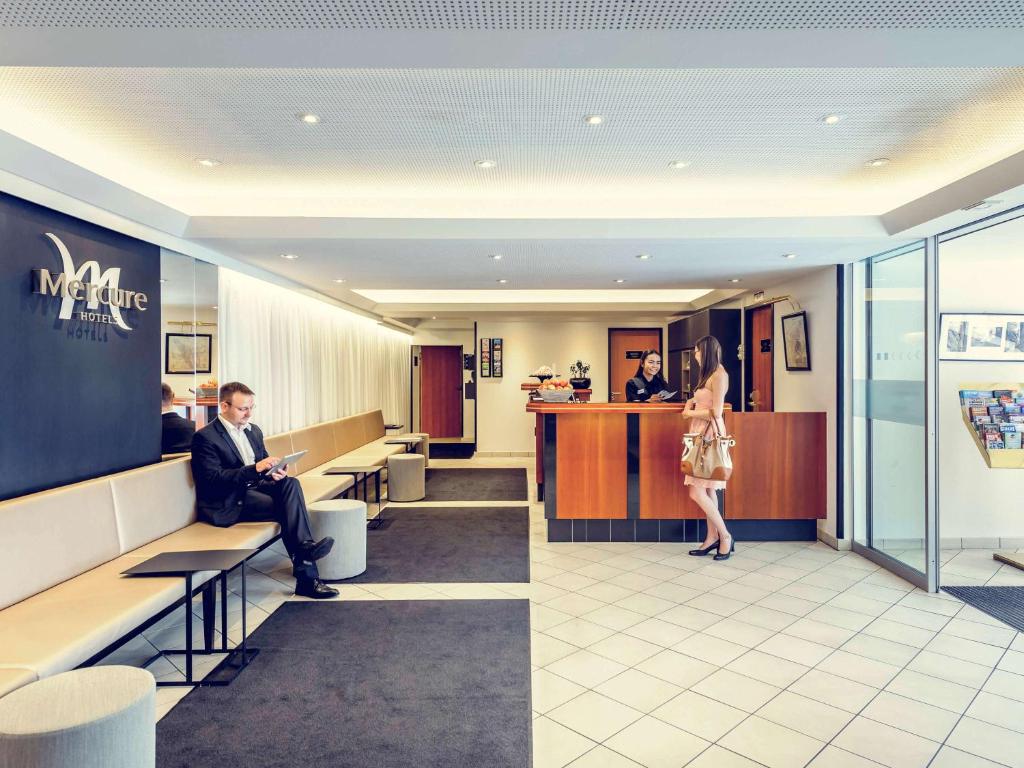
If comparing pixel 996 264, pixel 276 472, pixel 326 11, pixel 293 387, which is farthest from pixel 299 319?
pixel 996 264

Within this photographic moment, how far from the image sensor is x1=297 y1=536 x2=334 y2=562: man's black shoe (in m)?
4.34

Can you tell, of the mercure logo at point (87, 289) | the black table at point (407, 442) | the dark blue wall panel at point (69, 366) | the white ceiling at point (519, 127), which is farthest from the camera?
the black table at point (407, 442)

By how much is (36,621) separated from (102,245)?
2.34 m

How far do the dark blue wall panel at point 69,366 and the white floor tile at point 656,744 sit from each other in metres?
3.30

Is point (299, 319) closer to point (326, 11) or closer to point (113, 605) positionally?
point (113, 605)

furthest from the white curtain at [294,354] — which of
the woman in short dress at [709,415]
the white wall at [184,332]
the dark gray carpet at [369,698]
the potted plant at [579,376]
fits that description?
the woman in short dress at [709,415]

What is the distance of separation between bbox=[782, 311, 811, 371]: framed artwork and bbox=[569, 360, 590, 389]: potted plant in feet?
9.36

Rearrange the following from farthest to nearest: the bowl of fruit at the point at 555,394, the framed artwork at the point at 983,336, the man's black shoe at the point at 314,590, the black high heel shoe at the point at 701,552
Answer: the bowl of fruit at the point at 555,394
the framed artwork at the point at 983,336
the black high heel shoe at the point at 701,552
the man's black shoe at the point at 314,590

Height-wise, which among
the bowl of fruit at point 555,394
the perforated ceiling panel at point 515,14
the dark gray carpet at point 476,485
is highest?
the perforated ceiling panel at point 515,14

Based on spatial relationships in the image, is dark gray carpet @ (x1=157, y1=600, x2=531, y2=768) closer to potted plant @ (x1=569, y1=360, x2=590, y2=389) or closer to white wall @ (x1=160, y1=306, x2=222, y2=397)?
white wall @ (x1=160, y1=306, x2=222, y2=397)

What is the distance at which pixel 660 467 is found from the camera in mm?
5820

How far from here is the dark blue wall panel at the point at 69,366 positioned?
3.25 meters

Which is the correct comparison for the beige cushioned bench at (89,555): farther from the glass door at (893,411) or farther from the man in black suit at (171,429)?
the glass door at (893,411)

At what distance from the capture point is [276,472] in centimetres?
451
